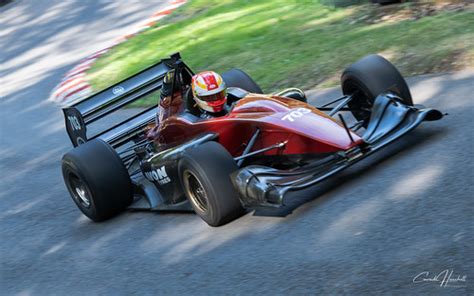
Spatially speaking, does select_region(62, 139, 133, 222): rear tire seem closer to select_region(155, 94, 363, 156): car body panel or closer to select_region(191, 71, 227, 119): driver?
select_region(155, 94, 363, 156): car body panel

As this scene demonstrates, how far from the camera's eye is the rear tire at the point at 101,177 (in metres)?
7.27

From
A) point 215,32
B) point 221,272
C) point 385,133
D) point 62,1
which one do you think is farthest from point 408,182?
point 62,1

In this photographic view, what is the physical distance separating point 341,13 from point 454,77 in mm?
4392

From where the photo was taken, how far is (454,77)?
846 cm

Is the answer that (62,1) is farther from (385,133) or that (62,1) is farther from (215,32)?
(385,133)

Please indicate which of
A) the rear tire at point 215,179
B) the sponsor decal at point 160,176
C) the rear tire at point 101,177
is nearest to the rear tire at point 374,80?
the rear tire at point 215,179

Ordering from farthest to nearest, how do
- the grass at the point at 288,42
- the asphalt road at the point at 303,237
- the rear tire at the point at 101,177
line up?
the grass at the point at 288,42 → the rear tire at the point at 101,177 → the asphalt road at the point at 303,237

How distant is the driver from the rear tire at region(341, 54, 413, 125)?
1167 mm

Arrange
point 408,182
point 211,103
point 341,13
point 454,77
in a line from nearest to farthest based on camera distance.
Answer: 1. point 408,182
2. point 211,103
3. point 454,77
4. point 341,13

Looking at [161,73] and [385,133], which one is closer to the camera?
[385,133]

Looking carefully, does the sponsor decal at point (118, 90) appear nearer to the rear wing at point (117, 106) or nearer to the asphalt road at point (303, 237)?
the rear wing at point (117, 106)

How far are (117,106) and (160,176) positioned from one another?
151cm
